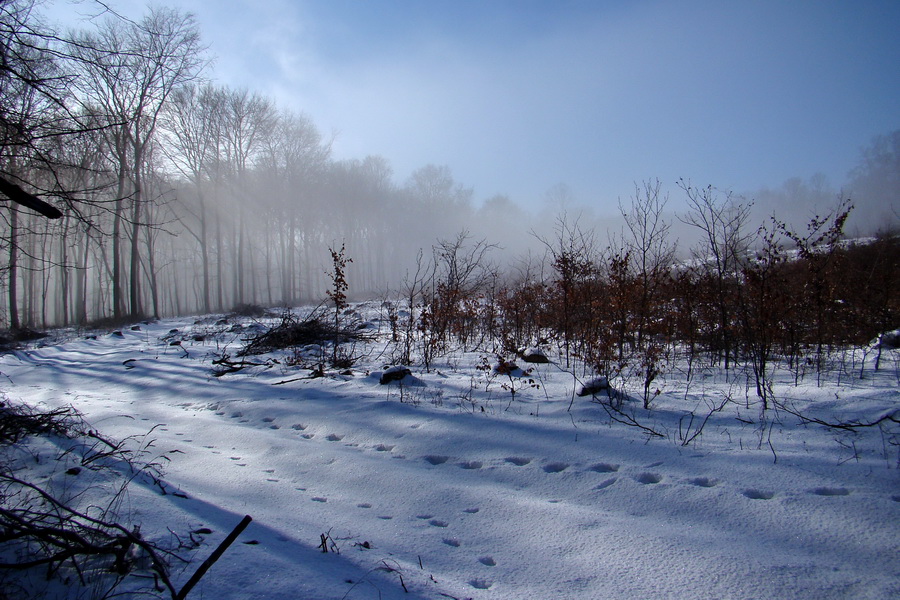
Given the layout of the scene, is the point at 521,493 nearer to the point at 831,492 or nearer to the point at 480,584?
the point at 480,584

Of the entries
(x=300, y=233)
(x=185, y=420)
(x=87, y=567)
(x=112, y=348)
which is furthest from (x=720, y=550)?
(x=300, y=233)

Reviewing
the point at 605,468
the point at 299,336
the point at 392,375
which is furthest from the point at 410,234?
the point at 605,468

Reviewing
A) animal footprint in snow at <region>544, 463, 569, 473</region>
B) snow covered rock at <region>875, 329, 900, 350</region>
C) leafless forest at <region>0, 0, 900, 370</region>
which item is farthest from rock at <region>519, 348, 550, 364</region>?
snow covered rock at <region>875, 329, 900, 350</region>

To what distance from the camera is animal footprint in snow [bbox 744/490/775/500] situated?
227 cm

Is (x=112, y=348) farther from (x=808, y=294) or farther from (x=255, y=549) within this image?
(x=808, y=294)

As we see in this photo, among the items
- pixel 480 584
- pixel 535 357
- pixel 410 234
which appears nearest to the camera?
pixel 480 584

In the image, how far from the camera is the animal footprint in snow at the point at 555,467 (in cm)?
284

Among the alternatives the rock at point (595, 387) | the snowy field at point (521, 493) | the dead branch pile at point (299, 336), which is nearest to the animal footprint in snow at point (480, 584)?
the snowy field at point (521, 493)

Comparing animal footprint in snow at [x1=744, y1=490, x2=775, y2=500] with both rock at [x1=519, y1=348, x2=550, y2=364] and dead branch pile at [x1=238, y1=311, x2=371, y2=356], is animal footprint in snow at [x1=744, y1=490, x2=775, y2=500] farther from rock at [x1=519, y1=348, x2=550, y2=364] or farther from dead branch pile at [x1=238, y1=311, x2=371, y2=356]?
dead branch pile at [x1=238, y1=311, x2=371, y2=356]

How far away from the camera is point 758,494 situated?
2.30 meters

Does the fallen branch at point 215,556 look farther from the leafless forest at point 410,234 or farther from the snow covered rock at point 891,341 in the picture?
the snow covered rock at point 891,341

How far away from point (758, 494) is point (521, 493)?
123cm

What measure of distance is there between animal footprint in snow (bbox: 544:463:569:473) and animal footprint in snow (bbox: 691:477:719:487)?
0.73 meters

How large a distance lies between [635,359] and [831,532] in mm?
4293
